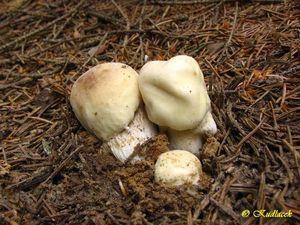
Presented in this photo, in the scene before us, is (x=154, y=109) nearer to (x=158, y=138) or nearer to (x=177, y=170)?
(x=158, y=138)

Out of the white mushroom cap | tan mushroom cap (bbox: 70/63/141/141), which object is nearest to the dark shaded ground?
the white mushroom cap

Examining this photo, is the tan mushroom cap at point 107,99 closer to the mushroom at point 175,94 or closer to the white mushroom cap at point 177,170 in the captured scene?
the mushroom at point 175,94

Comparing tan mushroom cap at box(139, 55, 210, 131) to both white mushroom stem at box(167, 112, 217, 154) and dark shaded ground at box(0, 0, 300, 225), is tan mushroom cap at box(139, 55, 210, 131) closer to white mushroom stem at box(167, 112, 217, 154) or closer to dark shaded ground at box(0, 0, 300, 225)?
white mushroom stem at box(167, 112, 217, 154)

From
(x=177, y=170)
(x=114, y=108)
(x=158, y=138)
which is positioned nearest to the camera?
(x=177, y=170)

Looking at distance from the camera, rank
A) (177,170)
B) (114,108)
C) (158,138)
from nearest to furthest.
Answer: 1. (177,170)
2. (114,108)
3. (158,138)

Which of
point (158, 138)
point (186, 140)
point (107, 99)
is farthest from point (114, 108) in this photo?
point (186, 140)

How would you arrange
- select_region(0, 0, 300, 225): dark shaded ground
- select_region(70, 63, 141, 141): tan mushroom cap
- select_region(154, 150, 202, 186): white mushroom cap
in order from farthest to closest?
select_region(70, 63, 141, 141): tan mushroom cap < select_region(154, 150, 202, 186): white mushroom cap < select_region(0, 0, 300, 225): dark shaded ground
